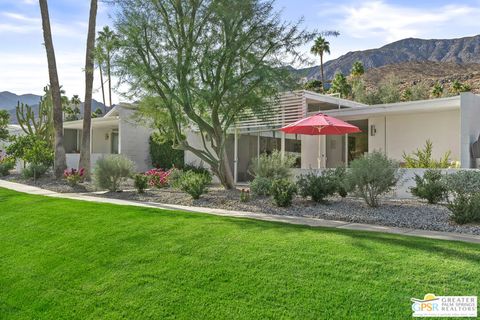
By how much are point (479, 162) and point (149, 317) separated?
13.0 m

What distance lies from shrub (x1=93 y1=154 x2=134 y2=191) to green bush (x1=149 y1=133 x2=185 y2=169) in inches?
314

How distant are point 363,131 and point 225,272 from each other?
1471 cm

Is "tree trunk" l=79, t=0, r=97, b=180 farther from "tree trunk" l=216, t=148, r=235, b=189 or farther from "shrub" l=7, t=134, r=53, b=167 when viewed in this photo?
"tree trunk" l=216, t=148, r=235, b=189

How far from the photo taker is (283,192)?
11.0 meters

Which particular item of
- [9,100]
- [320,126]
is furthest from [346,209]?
[9,100]

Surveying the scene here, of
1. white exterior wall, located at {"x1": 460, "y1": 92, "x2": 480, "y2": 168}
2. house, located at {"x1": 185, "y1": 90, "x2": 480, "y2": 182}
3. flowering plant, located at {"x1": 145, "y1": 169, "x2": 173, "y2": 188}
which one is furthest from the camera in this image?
flowering plant, located at {"x1": 145, "y1": 169, "x2": 173, "y2": 188}

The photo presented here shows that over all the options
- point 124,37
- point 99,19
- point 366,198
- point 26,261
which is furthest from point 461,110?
point 99,19

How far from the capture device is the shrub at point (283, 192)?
11.0 m

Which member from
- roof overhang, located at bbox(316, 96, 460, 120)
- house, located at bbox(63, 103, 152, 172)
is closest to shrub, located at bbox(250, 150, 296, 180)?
roof overhang, located at bbox(316, 96, 460, 120)

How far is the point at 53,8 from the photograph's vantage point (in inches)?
823

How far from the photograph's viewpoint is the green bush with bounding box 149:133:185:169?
23.7 m

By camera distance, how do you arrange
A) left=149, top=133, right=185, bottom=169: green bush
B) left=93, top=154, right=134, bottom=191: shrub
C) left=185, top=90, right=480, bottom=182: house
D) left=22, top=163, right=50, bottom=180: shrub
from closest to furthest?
1. left=93, top=154, right=134, bottom=191: shrub
2. left=185, top=90, right=480, bottom=182: house
3. left=22, top=163, right=50, bottom=180: shrub
4. left=149, top=133, right=185, bottom=169: green bush

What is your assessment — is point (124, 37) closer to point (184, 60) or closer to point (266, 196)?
point (184, 60)

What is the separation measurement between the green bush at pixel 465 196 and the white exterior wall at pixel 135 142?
18.6 m
